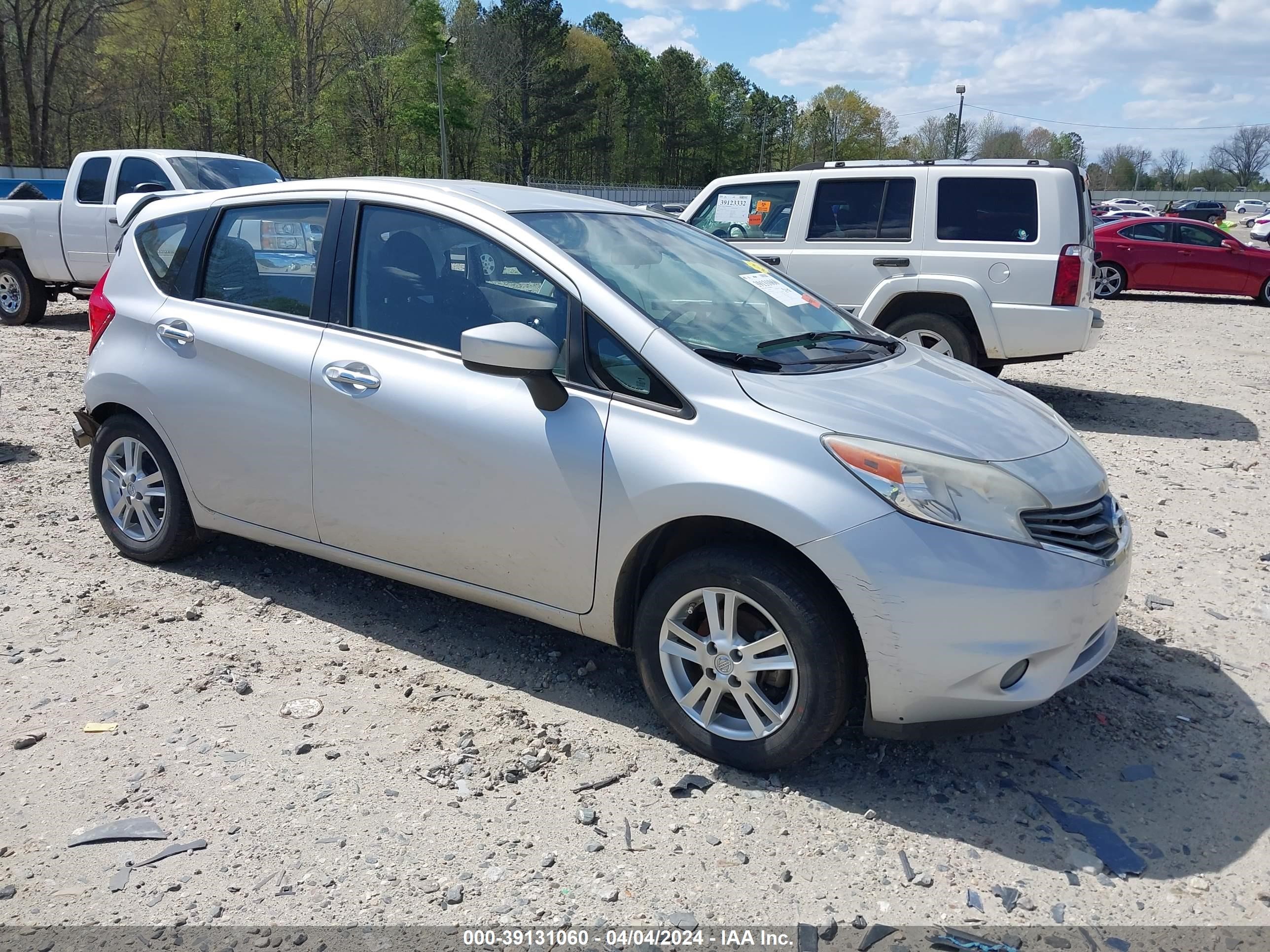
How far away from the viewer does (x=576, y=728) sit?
3557 millimetres

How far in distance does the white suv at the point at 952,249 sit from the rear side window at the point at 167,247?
5.81 metres

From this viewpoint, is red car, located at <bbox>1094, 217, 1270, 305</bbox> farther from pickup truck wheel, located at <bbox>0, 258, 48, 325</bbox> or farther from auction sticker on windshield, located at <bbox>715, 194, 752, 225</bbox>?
pickup truck wheel, located at <bbox>0, 258, 48, 325</bbox>

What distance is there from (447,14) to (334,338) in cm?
7265

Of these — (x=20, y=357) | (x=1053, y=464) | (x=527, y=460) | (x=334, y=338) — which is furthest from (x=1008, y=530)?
(x=20, y=357)

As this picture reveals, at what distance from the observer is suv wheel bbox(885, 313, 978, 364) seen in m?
8.59

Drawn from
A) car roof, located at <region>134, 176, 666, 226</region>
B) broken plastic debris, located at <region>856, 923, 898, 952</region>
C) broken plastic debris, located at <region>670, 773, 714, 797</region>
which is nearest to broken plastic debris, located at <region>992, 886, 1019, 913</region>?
broken plastic debris, located at <region>856, 923, 898, 952</region>

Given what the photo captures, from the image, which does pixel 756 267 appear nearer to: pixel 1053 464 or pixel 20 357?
pixel 1053 464

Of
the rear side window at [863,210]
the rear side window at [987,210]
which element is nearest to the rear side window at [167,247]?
the rear side window at [863,210]

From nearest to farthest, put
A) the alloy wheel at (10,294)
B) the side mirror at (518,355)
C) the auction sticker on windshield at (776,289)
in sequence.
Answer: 1. the side mirror at (518,355)
2. the auction sticker on windshield at (776,289)
3. the alloy wheel at (10,294)

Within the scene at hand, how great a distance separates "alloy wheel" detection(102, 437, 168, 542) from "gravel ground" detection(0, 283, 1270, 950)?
247 millimetres

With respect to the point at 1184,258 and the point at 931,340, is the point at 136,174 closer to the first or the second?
the point at 931,340

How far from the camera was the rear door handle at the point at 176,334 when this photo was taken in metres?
4.37

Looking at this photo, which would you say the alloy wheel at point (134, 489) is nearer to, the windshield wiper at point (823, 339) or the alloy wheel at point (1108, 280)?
the windshield wiper at point (823, 339)

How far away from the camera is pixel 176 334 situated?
4414 mm
